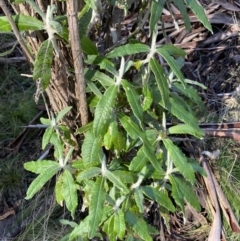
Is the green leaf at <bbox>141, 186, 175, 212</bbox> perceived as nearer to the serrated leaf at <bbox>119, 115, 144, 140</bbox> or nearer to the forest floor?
the serrated leaf at <bbox>119, 115, 144, 140</bbox>

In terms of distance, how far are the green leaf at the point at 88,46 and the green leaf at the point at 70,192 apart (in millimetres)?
431

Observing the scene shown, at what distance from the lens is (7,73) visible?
2965 mm

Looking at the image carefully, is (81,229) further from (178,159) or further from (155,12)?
(155,12)

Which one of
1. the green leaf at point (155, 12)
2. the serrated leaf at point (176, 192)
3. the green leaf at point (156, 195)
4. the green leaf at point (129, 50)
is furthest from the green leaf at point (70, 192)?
the green leaf at point (155, 12)

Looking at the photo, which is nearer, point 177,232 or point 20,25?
point 20,25

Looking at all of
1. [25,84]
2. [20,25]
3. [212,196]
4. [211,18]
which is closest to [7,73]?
[25,84]

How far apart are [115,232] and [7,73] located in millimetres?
1639

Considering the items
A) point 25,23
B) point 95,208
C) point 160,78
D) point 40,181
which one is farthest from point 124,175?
point 25,23

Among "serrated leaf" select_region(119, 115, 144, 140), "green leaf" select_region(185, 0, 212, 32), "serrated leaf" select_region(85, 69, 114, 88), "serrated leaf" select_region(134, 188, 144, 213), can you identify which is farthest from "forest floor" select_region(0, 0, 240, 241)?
"green leaf" select_region(185, 0, 212, 32)

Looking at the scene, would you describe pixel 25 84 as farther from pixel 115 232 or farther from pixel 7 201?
pixel 115 232

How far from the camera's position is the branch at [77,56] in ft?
4.17

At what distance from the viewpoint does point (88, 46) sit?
4.70ft

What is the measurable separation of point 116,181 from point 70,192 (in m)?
0.17

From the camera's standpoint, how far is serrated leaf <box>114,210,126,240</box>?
161cm
